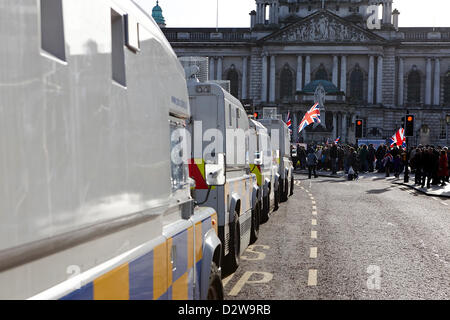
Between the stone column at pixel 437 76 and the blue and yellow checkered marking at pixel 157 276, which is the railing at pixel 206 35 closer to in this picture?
the stone column at pixel 437 76

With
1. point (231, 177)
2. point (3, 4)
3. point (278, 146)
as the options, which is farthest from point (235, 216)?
point (278, 146)

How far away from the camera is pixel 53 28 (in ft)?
7.74

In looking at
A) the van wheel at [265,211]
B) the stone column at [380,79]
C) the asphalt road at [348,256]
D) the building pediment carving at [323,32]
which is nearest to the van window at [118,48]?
the asphalt road at [348,256]

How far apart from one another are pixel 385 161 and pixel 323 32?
146 ft

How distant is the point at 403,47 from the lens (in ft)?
259

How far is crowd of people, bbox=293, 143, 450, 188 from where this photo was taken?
25297 mm

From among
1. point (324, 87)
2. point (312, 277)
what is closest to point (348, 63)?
point (324, 87)

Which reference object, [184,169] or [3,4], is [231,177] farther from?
[3,4]

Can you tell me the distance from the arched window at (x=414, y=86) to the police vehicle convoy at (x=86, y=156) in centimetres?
8090

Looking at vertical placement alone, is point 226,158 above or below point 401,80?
below

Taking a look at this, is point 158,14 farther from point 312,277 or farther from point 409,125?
point 312,277

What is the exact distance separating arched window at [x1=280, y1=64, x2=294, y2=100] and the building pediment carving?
4432 millimetres

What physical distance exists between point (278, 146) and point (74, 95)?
15.4 meters

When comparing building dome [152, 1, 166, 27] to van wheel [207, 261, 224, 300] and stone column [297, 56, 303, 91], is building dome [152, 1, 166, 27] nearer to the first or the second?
stone column [297, 56, 303, 91]
